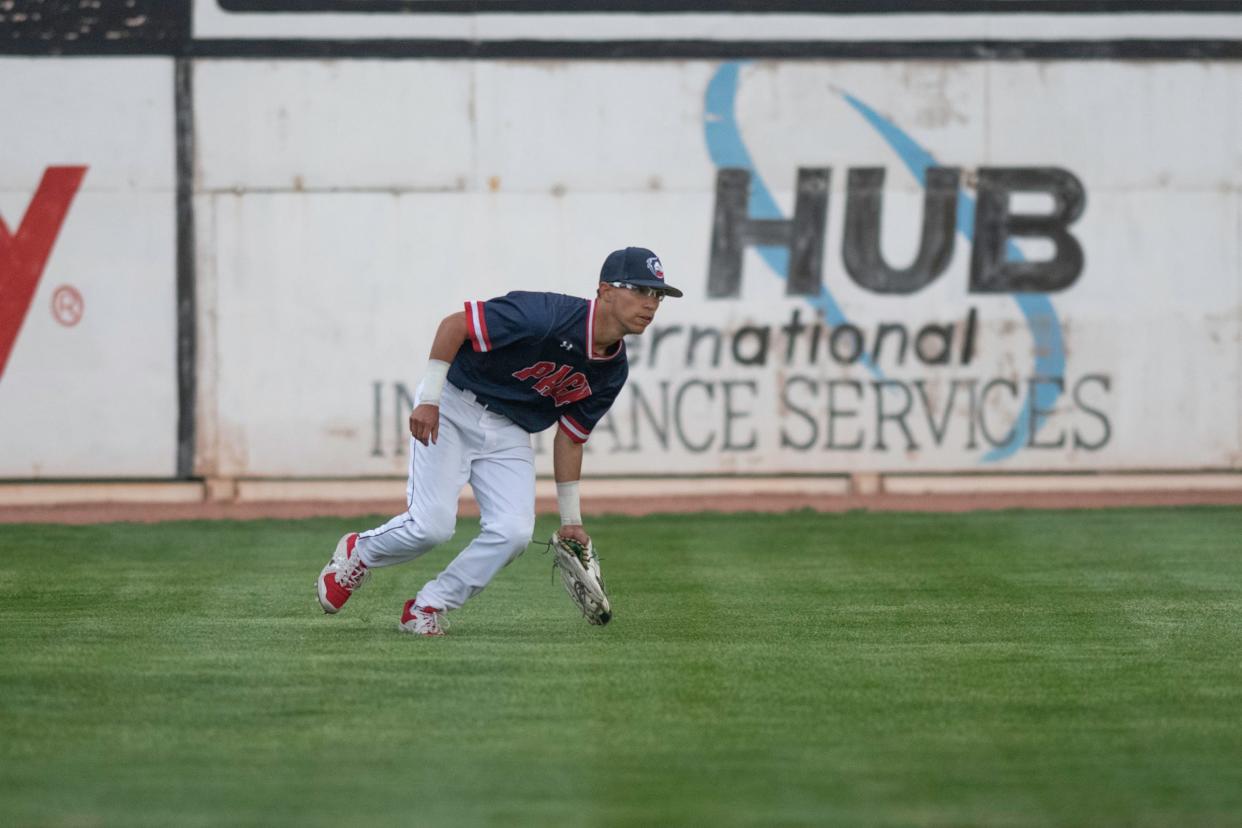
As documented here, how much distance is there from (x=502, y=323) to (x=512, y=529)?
2.87 feet

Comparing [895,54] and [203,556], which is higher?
[895,54]

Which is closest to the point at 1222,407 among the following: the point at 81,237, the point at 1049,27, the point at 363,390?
the point at 1049,27

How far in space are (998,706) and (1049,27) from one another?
1226cm

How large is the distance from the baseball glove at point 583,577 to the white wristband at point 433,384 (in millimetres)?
875

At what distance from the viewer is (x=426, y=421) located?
317 inches

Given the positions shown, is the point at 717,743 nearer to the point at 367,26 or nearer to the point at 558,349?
the point at 558,349

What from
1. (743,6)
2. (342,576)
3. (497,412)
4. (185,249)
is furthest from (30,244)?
(497,412)

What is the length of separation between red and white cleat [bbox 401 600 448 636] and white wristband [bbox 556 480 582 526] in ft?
2.36

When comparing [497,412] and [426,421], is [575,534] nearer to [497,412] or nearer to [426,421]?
[497,412]

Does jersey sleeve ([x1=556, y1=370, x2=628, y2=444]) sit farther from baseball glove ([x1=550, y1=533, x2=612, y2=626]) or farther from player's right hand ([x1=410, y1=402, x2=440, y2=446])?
player's right hand ([x1=410, y1=402, x2=440, y2=446])

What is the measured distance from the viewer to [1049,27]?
17688 mm

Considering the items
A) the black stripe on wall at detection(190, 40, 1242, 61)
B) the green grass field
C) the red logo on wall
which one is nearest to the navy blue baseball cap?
the green grass field

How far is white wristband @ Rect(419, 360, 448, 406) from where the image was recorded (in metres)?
8.08

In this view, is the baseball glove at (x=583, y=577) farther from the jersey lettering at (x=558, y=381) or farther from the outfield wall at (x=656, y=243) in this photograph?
the outfield wall at (x=656, y=243)
